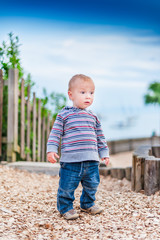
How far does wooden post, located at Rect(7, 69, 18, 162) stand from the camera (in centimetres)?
595

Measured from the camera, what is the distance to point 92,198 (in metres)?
3.30

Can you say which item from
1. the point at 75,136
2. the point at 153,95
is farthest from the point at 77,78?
the point at 153,95

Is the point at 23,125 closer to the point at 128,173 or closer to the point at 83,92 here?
the point at 128,173

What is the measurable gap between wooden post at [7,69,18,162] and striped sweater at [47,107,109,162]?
9.91 ft

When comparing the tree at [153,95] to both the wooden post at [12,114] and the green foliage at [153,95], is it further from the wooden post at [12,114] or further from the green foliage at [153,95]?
the wooden post at [12,114]

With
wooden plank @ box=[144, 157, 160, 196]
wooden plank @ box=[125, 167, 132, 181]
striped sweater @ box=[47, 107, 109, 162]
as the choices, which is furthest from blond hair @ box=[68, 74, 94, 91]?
wooden plank @ box=[125, 167, 132, 181]

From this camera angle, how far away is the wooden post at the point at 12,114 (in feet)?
19.5

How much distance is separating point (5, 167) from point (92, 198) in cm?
273

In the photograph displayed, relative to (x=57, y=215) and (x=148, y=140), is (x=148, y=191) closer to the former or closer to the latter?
(x=57, y=215)

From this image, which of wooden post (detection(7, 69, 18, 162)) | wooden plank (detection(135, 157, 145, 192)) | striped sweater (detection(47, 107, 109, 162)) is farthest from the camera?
wooden post (detection(7, 69, 18, 162))

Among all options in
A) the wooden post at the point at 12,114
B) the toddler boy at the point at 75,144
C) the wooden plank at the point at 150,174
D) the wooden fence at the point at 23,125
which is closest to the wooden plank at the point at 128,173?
the wooden plank at the point at 150,174

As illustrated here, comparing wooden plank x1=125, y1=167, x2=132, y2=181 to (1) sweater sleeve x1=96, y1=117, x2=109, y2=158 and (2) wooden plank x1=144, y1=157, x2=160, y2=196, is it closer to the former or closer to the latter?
(2) wooden plank x1=144, y1=157, x2=160, y2=196

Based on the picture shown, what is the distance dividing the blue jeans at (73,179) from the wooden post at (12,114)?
120 inches

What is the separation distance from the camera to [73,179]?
306cm
